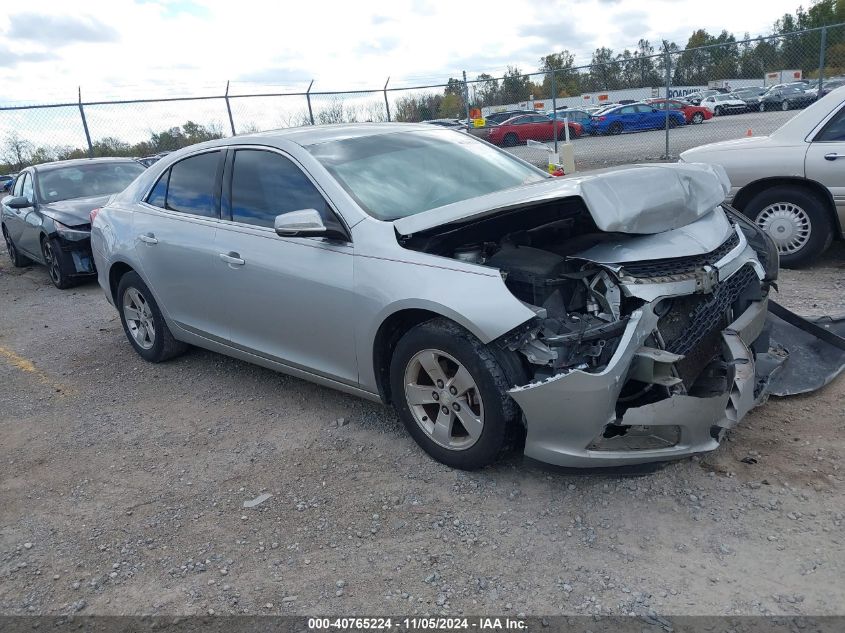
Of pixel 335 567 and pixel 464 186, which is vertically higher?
pixel 464 186

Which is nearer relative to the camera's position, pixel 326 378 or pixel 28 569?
pixel 28 569

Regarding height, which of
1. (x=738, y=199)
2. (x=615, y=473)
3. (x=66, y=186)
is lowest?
(x=615, y=473)

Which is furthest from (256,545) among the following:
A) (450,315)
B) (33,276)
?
(33,276)

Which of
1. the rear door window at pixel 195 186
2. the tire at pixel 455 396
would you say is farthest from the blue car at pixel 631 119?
the tire at pixel 455 396

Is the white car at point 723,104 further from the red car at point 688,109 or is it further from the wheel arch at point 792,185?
the wheel arch at point 792,185

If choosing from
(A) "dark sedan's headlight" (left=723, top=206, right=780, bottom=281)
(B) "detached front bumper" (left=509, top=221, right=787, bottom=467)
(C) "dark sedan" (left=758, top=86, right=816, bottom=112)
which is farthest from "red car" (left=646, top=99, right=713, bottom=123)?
(B) "detached front bumper" (left=509, top=221, right=787, bottom=467)

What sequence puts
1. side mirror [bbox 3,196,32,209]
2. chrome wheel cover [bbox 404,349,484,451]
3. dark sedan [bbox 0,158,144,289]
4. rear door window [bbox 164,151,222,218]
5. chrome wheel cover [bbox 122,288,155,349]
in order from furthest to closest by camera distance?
side mirror [bbox 3,196,32,209] < dark sedan [bbox 0,158,144,289] < chrome wheel cover [bbox 122,288,155,349] < rear door window [bbox 164,151,222,218] < chrome wheel cover [bbox 404,349,484,451]

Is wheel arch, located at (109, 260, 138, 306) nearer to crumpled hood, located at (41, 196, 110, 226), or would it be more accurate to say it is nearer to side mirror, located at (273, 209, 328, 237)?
side mirror, located at (273, 209, 328, 237)

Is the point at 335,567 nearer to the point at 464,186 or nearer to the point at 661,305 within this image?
the point at 661,305

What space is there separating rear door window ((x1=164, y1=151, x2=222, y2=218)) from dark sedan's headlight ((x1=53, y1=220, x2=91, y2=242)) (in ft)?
13.0

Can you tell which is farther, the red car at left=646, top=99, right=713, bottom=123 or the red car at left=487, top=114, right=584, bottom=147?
the red car at left=487, top=114, right=584, bottom=147

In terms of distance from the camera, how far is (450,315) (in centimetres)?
317

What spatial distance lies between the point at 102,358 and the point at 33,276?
16.4 ft

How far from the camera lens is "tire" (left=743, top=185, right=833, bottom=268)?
6.22 metres
